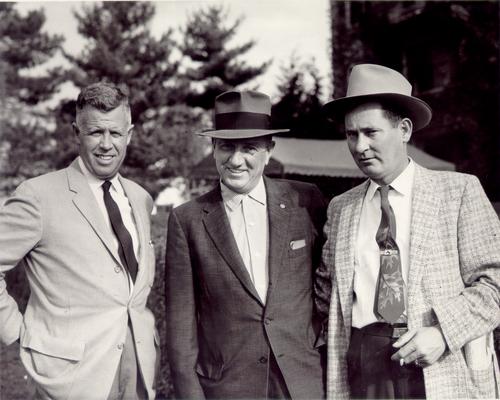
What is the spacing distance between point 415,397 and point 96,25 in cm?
2674

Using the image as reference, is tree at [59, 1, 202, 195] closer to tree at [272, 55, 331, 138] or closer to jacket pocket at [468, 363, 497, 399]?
tree at [272, 55, 331, 138]

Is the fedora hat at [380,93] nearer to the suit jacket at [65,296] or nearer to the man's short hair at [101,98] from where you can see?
the man's short hair at [101,98]

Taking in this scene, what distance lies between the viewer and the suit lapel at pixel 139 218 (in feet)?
10.6

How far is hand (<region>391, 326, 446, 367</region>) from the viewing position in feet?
8.36

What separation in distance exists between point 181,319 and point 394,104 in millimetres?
1613

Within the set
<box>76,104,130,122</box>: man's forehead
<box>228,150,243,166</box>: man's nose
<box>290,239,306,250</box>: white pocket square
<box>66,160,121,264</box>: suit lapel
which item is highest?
<box>76,104,130,122</box>: man's forehead

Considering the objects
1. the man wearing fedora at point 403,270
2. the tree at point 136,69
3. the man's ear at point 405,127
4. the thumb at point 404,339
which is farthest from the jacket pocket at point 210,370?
the tree at point 136,69

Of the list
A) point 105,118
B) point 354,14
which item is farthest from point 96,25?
point 105,118

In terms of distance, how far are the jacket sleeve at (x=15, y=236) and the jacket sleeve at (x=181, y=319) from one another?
2.40 ft

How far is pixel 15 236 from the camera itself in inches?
116

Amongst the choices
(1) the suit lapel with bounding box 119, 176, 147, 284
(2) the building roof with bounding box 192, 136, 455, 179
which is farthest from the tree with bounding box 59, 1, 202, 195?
(1) the suit lapel with bounding box 119, 176, 147, 284

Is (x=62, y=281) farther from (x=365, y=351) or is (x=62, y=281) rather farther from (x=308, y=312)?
(x=365, y=351)

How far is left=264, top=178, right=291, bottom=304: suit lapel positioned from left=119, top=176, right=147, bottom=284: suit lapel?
29.2 inches

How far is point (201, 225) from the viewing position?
10.4 feet
